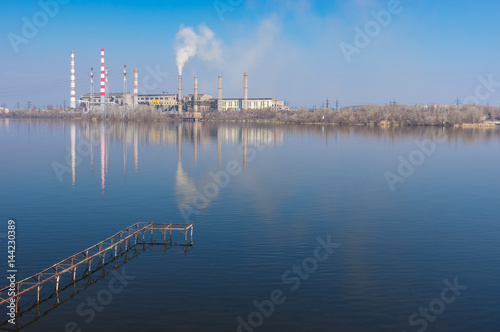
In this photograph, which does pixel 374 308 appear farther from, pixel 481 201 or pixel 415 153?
pixel 415 153

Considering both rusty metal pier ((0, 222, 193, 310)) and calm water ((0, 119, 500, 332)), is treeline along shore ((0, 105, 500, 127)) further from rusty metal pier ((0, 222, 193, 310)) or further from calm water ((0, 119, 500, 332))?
rusty metal pier ((0, 222, 193, 310))

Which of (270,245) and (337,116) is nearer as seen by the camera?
(270,245)

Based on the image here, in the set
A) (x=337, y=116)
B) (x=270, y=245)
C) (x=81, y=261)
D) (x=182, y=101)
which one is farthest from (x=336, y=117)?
(x=81, y=261)

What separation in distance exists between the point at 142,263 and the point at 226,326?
362cm

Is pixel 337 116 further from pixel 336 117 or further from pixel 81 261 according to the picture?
pixel 81 261

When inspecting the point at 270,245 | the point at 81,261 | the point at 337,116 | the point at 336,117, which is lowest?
the point at 270,245

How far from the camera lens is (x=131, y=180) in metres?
22.4

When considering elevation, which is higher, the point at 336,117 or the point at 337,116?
the point at 337,116

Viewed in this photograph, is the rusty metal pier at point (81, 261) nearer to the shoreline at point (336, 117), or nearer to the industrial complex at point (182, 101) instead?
the shoreline at point (336, 117)

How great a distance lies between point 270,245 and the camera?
12383 millimetres

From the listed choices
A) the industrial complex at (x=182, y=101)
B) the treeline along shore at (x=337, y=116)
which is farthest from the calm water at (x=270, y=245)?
the industrial complex at (x=182, y=101)

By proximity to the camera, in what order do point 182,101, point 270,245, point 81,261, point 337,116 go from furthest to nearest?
point 182,101
point 337,116
point 270,245
point 81,261

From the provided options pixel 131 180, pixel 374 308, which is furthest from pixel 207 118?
pixel 374 308

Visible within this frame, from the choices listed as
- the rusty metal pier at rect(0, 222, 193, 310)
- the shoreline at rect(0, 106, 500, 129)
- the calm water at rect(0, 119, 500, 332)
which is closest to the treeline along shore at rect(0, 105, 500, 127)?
the shoreline at rect(0, 106, 500, 129)
